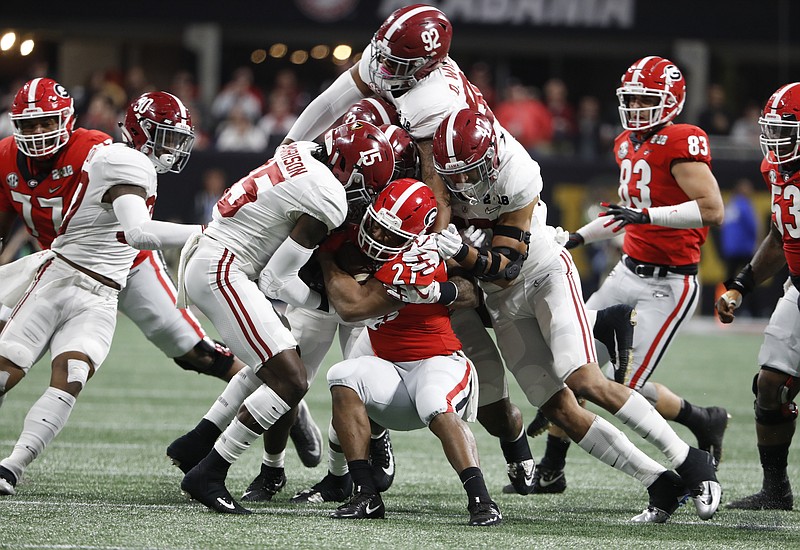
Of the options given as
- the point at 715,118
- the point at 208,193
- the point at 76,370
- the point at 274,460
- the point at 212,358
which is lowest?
the point at 208,193

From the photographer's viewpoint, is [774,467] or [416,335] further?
[774,467]

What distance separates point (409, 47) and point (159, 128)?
1.18 metres

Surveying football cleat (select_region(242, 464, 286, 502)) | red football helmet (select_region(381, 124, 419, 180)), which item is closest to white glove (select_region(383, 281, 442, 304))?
red football helmet (select_region(381, 124, 419, 180))

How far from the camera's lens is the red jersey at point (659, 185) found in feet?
19.2

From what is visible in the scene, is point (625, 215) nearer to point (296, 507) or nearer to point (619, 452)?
point (619, 452)

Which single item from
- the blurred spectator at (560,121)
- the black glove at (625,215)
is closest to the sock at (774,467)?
the black glove at (625,215)

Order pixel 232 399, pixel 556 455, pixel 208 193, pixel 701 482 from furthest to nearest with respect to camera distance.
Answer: pixel 208 193
pixel 556 455
pixel 232 399
pixel 701 482

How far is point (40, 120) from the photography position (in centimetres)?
529

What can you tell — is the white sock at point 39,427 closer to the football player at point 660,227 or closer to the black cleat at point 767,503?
the football player at point 660,227

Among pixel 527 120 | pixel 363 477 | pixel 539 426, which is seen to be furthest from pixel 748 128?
pixel 363 477

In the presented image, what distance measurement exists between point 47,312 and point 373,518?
1.71 meters

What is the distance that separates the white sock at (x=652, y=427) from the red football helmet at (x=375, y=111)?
5.01ft

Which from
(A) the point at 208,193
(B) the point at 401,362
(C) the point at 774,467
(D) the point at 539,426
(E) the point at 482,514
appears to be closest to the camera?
(E) the point at 482,514

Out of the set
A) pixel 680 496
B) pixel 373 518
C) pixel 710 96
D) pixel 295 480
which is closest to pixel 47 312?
pixel 295 480
